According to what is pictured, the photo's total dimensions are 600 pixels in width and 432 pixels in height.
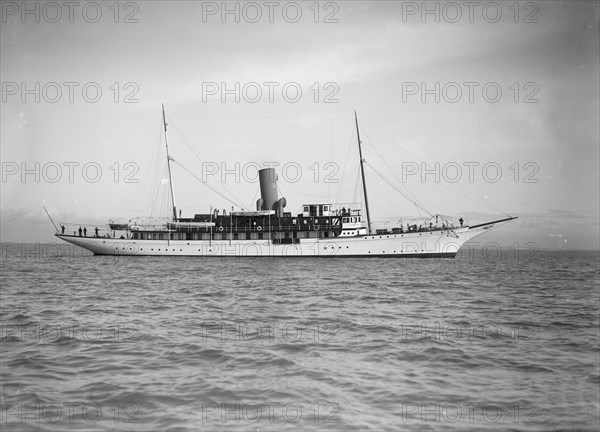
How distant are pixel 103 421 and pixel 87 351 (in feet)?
14.0

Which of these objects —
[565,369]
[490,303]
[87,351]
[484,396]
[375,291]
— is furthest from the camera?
[375,291]

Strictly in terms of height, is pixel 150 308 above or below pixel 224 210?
below

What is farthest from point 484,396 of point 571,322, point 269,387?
point 571,322

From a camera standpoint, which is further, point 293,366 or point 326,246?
point 326,246

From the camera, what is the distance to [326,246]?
52344 mm

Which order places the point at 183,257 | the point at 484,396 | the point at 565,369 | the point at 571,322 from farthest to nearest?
the point at 183,257, the point at 571,322, the point at 565,369, the point at 484,396

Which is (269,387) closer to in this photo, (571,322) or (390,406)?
(390,406)

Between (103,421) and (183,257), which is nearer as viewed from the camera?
(103,421)

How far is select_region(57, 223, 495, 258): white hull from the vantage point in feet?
168

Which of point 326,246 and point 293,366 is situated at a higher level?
point 326,246

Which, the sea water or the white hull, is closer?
the sea water

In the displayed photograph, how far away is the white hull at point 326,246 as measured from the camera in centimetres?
5134

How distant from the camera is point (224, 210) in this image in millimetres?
57719

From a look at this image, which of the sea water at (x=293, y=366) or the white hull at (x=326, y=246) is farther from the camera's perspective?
the white hull at (x=326, y=246)
